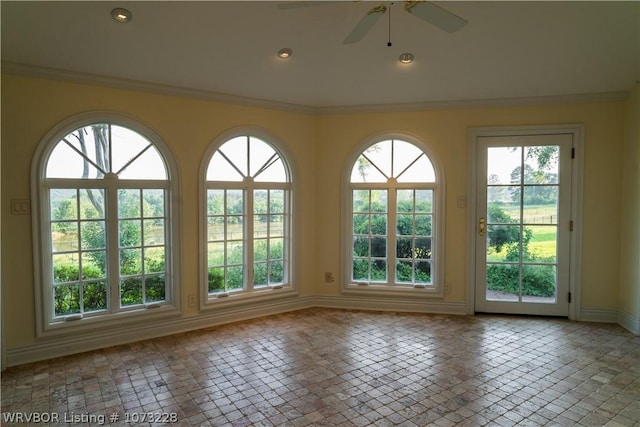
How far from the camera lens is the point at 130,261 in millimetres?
3879

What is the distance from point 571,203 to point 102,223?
4.96m

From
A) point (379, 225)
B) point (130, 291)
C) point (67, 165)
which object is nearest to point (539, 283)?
point (379, 225)

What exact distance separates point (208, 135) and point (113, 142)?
3.00ft

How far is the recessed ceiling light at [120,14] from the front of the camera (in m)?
2.87

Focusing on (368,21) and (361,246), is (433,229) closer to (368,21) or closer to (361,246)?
(361,246)

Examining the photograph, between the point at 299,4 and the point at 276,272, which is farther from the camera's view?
the point at 276,272

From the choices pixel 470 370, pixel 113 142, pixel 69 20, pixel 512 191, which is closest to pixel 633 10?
pixel 512 191

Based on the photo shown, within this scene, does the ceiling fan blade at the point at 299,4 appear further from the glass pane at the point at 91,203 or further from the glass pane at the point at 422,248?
the glass pane at the point at 422,248

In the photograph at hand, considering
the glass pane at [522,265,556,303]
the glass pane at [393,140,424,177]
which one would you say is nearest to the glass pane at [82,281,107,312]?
the glass pane at [393,140,424,177]

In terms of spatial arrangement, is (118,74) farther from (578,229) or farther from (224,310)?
(578,229)

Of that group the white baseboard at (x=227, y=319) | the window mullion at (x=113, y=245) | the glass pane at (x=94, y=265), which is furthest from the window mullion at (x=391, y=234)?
the glass pane at (x=94, y=265)

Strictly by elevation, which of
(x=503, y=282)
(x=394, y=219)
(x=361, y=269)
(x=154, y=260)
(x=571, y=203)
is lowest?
(x=503, y=282)

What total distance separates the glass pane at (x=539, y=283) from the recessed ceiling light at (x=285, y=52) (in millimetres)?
3528

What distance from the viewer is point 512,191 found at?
454 cm
